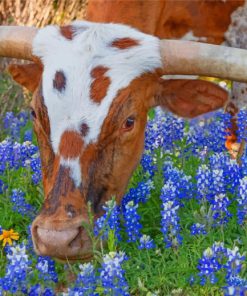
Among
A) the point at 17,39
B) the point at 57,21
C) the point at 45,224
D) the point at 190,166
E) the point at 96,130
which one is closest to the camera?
the point at 45,224

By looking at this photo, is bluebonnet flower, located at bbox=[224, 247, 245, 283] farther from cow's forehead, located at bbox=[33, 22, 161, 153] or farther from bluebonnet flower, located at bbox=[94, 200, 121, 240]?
cow's forehead, located at bbox=[33, 22, 161, 153]

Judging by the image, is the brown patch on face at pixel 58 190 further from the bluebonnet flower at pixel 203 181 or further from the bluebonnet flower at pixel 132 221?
the bluebonnet flower at pixel 203 181

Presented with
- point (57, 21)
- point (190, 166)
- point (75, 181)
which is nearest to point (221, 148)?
point (190, 166)

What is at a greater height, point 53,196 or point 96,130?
point 96,130

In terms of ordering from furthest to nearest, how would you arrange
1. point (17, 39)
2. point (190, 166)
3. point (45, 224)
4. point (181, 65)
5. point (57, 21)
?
point (57, 21)
point (190, 166)
point (17, 39)
point (181, 65)
point (45, 224)

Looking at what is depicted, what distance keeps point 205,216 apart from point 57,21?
16.5 ft

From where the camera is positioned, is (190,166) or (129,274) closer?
(129,274)

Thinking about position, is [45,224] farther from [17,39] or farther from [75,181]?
[17,39]

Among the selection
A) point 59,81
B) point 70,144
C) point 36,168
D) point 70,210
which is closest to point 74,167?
point 70,144

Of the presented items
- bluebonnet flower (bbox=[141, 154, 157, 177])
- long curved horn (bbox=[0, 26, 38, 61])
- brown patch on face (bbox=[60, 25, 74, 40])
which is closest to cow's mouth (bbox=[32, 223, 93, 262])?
bluebonnet flower (bbox=[141, 154, 157, 177])

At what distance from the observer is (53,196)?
4574 millimetres

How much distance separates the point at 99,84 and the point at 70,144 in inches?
16.9

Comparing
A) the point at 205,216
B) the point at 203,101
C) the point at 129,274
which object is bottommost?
the point at 129,274

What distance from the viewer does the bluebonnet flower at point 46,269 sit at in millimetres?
4074
